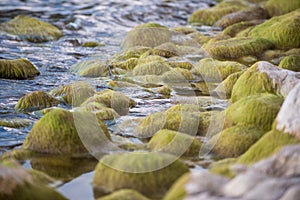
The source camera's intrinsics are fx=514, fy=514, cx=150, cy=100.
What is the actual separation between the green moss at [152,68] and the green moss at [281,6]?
726 centimetres

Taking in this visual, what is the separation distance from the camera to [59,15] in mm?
17922

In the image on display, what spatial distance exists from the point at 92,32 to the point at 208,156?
33.5 feet

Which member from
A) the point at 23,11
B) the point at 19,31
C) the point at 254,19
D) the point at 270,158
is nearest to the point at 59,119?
the point at 270,158

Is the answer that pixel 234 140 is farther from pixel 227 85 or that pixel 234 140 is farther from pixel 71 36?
pixel 71 36

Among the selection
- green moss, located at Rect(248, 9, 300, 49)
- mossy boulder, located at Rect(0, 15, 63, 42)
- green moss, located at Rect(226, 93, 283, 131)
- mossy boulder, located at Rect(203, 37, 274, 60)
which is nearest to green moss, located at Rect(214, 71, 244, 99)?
green moss, located at Rect(226, 93, 283, 131)

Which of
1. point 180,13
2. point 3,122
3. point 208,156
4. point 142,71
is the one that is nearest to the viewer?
point 208,156

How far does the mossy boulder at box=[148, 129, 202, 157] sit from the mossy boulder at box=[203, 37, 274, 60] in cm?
583

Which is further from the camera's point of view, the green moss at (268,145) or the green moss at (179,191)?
the green moss at (268,145)

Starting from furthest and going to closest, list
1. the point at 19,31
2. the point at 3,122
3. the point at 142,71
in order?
the point at 19,31 < the point at 142,71 < the point at 3,122

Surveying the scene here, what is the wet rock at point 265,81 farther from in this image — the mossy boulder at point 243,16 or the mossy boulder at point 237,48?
the mossy boulder at point 243,16

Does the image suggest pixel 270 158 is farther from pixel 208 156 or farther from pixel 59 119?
pixel 59 119

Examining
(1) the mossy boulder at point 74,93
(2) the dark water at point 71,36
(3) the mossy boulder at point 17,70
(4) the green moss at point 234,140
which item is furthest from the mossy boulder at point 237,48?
(4) the green moss at point 234,140

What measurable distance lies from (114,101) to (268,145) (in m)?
3.69

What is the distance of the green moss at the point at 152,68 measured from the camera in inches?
434
